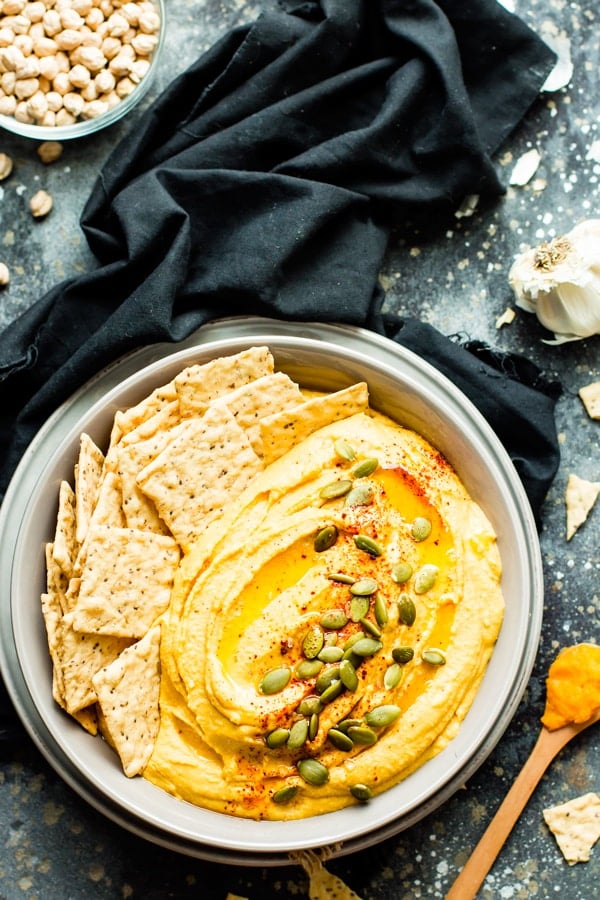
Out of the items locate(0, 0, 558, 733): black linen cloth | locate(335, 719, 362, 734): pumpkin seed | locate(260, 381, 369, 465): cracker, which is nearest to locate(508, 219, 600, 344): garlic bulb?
locate(0, 0, 558, 733): black linen cloth

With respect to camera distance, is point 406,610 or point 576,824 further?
point 576,824

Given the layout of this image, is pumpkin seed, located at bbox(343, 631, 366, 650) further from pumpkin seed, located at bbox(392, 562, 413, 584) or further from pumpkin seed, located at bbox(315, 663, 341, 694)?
pumpkin seed, located at bbox(392, 562, 413, 584)

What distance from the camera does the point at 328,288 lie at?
3277mm

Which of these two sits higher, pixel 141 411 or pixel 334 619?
pixel 141 411

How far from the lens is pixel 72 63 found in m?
3.50

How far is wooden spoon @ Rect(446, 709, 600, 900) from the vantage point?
3.28 m

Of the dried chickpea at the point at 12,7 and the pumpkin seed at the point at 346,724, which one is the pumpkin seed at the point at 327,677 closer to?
the pumpkin seed at the point at 346,724

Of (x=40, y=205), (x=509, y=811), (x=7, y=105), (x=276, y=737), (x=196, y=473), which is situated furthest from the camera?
(x=40, y=205)

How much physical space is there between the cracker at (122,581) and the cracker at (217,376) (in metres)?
0.44

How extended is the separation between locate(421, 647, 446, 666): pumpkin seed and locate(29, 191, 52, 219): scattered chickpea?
6.79 feet

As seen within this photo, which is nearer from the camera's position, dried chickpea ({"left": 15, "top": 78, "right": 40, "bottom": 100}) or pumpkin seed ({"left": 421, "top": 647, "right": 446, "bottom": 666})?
pumpkin seed ({"left": 421, "top": 647, "right": 446, "bottom": 666})

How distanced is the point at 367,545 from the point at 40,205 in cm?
175

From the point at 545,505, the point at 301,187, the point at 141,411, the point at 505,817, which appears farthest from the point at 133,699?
the point at 301,187

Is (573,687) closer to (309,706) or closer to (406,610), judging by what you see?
(406,610)
